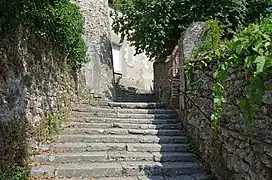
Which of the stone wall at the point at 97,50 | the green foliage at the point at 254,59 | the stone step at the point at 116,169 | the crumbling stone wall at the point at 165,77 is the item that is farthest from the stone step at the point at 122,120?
the green foliage at the point at 254,59

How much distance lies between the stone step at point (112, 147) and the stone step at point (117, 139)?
14cm

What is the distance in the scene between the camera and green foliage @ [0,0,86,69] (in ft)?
12.8

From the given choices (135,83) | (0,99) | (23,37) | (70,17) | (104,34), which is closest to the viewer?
(0,99)

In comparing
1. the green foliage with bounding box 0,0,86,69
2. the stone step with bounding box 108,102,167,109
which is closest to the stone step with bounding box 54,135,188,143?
the stone step with bounding box 108,102,167,109

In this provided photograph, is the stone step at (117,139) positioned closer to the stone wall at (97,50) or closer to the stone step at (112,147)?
the stone step at (112,147)

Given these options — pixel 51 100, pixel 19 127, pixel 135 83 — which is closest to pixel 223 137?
pixel 19 127

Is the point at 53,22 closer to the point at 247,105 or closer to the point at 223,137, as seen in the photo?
the point at 223,137

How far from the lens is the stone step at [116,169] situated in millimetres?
4184

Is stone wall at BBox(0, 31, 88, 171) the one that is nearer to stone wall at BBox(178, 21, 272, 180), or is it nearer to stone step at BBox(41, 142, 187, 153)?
stone step at BBox(41, 142, 187, 153)

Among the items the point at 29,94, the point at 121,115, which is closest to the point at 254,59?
the point at 29,94

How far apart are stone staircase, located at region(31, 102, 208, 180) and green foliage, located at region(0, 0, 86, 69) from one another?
4.32 feet

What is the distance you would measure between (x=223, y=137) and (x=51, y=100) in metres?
2.94

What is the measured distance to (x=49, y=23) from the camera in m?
5.04

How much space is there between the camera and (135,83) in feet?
46.9
